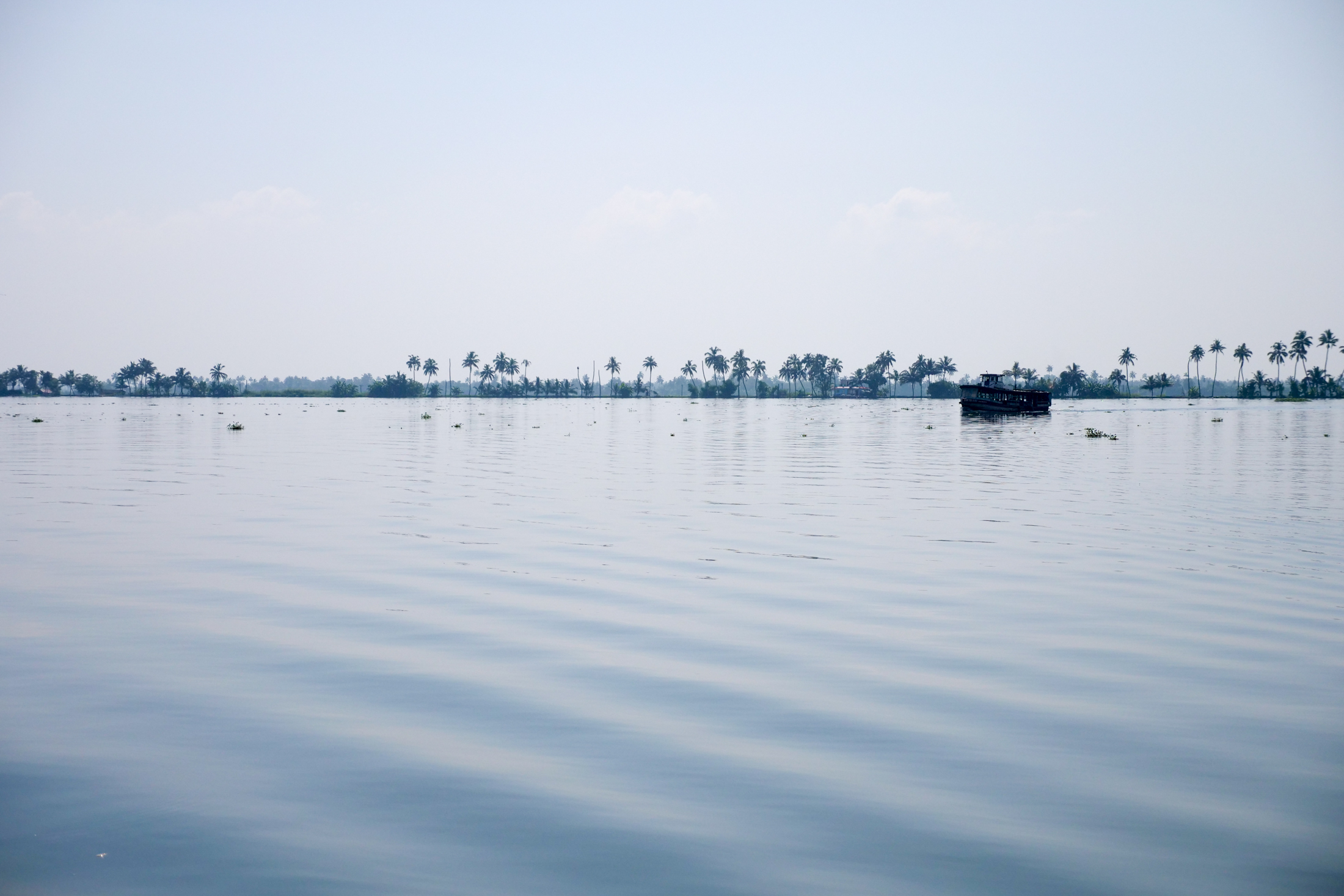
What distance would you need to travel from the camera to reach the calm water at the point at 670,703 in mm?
6039

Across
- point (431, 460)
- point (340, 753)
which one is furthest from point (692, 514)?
point (431, 460)

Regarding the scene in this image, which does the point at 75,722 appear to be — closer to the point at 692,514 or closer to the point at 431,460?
the point at 692,514

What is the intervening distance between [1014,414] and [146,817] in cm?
11942

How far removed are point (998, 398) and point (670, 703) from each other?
116 m

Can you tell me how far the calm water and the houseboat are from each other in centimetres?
9690

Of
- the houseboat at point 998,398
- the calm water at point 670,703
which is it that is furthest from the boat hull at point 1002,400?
the calm water at point 670,703

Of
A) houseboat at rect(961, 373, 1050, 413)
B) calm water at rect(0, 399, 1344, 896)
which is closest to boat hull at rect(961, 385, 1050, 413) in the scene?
houseboat at rect(961, 373, 1050, 413)

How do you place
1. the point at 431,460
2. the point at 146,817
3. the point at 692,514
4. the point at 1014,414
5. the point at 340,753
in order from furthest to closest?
the point at 1014,414 → the point at 431,460 → the point at 692,514 → the point at 340,753 → the point at 146,817

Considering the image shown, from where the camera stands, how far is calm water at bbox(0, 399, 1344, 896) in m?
6.04

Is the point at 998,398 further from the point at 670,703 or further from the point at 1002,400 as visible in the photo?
the point at 670,703

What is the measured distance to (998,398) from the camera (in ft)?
387

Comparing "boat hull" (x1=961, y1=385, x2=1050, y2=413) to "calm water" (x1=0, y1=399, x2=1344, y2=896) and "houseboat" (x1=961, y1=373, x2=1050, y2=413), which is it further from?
"calm water" (x1=0, y1=399, x2=1344, y2=896)

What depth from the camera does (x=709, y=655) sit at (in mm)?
10875

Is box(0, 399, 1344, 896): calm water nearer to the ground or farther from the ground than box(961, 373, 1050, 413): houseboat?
nearer to the ground
